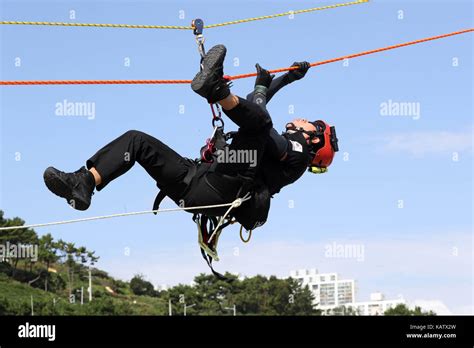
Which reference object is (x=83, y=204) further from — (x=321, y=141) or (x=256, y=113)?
(x=321, y=141)

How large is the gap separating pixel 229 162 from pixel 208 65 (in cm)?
103

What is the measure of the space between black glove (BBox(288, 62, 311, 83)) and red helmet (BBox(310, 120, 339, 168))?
47cm

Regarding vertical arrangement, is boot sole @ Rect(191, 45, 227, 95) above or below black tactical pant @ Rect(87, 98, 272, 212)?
above

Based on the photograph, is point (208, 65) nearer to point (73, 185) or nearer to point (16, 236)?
point (73, 185)

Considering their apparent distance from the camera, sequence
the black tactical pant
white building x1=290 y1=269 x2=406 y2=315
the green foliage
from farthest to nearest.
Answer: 1. white building x1=290 y1=269 x2=406 y2=315
2. the green foliage
3. the black tactical pant

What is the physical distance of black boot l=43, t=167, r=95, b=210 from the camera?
6285 mm

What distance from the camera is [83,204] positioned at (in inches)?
252

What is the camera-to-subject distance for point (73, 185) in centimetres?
637

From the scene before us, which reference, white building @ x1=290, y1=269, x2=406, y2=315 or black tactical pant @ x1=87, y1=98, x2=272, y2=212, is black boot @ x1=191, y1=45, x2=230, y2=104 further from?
white building @ x1=290, y1=269, x2=406, y2=315

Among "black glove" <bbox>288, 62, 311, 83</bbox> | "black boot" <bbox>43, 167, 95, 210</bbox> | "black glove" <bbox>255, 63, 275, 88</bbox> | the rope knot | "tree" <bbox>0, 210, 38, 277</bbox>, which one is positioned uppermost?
"tree" <bbox>0, 210, 38, 277</bbox>

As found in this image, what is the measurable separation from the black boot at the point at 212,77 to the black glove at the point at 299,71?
1.30 m

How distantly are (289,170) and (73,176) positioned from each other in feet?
6.70

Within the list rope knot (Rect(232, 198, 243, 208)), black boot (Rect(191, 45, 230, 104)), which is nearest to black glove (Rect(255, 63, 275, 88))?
black boot (Rect(191, 45, 230, 104))

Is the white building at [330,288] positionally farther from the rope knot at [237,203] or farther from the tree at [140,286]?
the rope knot at [237,203]
